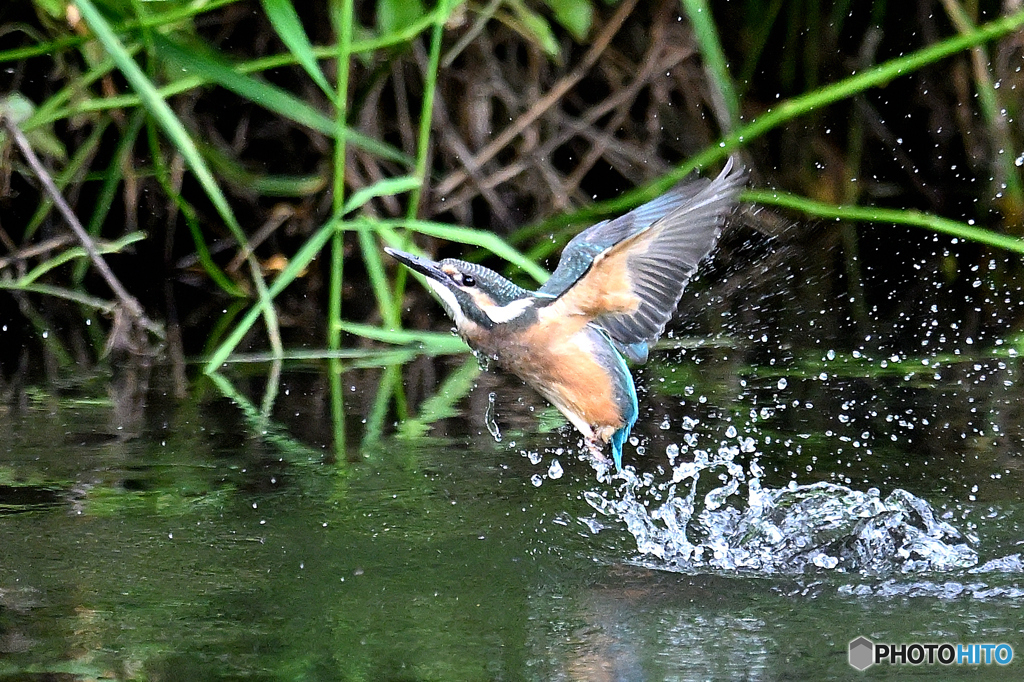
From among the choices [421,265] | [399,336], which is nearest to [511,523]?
[421,265]

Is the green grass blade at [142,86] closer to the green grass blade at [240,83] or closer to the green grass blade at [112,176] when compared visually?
the green grass blade at [240,83]

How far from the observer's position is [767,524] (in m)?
3.04

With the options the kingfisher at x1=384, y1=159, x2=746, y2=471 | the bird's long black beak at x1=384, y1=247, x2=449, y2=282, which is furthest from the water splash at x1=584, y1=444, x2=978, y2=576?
the bird's long black beak at x1=384, y1=247, x2=449, y2=282

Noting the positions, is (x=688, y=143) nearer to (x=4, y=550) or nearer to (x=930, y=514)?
(x=930, y=514)

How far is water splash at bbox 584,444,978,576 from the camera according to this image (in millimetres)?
2832

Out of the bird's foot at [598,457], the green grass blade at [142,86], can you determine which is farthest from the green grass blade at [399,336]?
the bird's foot at [598,457]

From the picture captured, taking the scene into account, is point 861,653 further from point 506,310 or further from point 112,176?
point 112,176

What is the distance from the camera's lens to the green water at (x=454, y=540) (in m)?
2.34

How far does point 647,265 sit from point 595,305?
0.13 metres

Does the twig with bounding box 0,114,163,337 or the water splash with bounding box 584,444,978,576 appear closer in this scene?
the water splash with bounding box 584,444,978,576

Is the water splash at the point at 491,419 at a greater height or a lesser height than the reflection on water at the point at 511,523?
greater

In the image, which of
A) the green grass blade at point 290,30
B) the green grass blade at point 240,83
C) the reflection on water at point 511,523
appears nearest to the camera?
the reflection on water at point 511,523

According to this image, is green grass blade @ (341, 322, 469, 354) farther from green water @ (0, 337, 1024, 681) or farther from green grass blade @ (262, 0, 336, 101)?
green grass blade @ (262, 0, 336, 101)

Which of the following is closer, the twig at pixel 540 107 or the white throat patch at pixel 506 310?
the white throat patch at pixel 506 310
